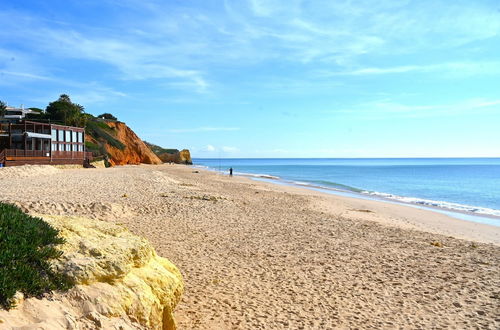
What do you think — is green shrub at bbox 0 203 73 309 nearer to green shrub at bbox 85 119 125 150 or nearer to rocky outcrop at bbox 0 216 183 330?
rocky outcrop at bbox 0 216 183 330

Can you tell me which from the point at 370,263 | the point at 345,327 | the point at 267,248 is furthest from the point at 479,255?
the point at 345,327

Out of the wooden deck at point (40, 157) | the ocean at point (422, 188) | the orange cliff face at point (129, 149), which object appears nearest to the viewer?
the ocean at point (422, 188)

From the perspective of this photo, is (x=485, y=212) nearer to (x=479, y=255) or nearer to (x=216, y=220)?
(x=479, y=255)

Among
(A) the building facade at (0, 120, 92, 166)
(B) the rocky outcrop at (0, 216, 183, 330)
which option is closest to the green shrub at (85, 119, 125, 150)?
(A) the building facade at (0, 120, 92, 166)

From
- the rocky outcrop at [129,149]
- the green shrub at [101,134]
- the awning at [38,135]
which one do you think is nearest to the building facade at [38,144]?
the awning at [38,135]

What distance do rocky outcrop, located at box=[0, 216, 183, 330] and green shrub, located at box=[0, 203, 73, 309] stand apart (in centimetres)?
11

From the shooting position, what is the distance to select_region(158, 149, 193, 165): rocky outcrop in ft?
308

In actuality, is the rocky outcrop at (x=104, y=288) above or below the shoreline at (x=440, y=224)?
above

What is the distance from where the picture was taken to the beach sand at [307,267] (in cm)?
632

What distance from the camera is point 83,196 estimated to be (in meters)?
16.5

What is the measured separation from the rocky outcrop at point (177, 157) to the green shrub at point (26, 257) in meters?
90.0

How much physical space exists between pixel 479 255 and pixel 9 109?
6226cm

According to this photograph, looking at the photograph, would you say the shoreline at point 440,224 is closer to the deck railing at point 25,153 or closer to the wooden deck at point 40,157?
the wooden deck at point 40,157

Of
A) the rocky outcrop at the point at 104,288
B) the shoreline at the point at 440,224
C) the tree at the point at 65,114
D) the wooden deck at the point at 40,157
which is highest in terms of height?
the tree at the point at 65,114
